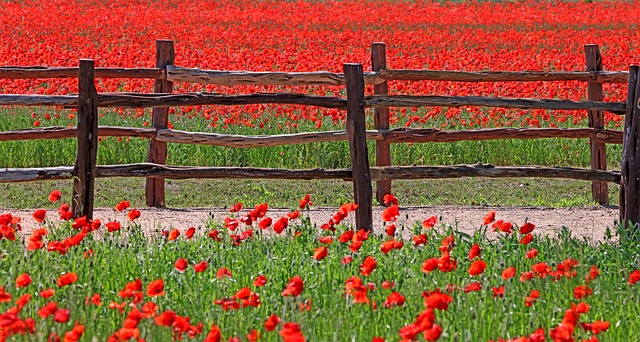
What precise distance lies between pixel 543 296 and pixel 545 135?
16.1 feet

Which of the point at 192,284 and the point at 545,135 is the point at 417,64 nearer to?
the point at 545,135

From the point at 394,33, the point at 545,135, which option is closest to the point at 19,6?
the point at 394,33

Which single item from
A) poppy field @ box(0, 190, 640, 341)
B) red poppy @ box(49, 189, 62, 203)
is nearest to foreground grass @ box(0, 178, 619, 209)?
poppy field @ box(0, 190, 640, 341)

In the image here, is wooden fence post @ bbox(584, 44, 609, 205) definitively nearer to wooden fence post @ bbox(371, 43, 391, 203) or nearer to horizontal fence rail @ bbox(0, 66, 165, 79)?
wooden fence post @ bbox(371, 43, 391, 203)

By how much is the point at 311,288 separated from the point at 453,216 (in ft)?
12.5

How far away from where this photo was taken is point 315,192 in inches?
420

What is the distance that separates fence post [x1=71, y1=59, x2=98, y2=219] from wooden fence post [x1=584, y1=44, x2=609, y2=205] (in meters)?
4.60

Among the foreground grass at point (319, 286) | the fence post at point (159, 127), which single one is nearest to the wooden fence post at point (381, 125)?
the fence post at point (159, 127)

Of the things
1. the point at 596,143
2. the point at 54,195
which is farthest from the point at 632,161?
the point at 54,195

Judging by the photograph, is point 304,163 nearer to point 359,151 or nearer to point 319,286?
point 359,151

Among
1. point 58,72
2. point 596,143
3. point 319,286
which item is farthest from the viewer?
point 596,143

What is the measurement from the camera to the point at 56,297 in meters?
5.28

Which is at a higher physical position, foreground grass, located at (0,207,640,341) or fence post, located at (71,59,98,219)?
fence post, located at (71,59,98,219)

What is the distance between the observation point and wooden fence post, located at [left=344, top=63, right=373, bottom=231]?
24.9 ft
